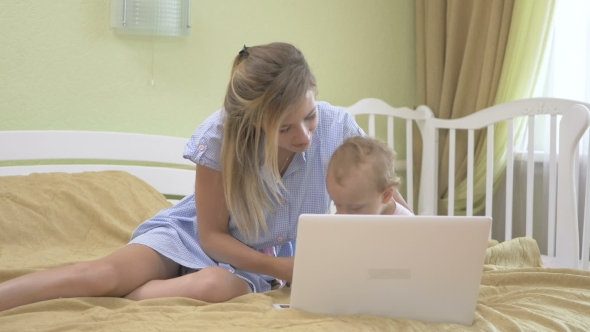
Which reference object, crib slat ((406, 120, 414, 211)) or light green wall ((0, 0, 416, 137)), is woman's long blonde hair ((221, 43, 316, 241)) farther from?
crib slat ((406, 120, 414, 211))

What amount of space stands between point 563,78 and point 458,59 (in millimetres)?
473

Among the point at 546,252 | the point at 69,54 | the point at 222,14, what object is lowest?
the point at 546,252

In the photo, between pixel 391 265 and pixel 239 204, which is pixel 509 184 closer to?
pixel 239 204

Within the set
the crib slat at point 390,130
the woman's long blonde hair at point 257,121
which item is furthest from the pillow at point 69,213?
the crib slat at point 390,130

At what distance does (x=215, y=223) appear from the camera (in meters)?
1.65

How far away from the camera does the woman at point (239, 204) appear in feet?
4.93

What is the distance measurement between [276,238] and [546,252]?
4.54 ft

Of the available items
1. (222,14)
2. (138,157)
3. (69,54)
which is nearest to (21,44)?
(69,54)

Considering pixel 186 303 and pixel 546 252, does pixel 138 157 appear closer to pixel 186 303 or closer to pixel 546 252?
pixel 186 303

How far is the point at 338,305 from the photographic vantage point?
1.32 meters

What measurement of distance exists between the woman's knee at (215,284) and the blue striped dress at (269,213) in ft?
0.26

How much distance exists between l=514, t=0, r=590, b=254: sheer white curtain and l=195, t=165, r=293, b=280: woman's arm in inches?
55.7

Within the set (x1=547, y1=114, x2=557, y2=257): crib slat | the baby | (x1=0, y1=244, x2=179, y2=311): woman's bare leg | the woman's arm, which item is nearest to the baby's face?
the baby

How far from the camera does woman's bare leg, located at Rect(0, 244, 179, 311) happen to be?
1.43 metres
